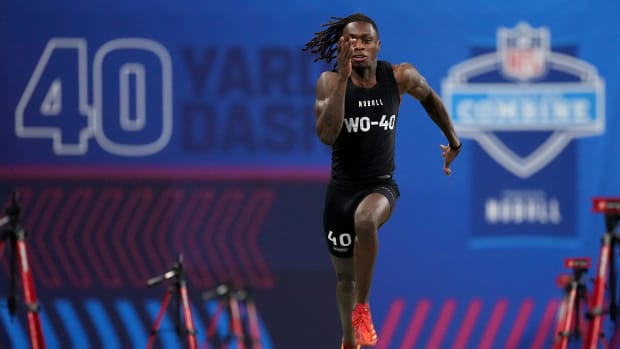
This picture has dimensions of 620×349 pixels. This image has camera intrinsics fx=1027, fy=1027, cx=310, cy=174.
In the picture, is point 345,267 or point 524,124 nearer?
point 345,267

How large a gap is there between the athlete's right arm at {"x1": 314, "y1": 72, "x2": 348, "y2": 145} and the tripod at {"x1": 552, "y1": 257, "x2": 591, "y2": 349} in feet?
11.5

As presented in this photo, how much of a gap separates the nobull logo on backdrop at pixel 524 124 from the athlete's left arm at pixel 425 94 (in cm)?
266

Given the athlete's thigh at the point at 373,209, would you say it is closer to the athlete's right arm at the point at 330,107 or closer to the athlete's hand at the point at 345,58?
the athlete's right arm at the point at 330,107

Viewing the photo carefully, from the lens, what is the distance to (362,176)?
550 cm

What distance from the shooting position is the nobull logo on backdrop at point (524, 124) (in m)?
8.55

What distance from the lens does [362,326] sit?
Result: 17.3ft

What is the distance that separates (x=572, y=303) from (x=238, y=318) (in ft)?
8.76

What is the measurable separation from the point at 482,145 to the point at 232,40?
2.25 metres

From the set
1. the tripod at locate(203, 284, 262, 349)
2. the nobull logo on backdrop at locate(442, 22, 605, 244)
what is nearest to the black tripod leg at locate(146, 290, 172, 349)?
the tripod at locate(203, 284, 262, 349)

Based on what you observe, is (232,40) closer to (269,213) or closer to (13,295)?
(269,213)

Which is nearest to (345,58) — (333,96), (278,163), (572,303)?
(333,96)

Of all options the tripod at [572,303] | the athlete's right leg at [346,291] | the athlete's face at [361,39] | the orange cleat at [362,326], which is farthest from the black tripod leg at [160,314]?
the athlete's face at [361,39]

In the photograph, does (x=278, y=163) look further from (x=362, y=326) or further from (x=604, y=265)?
(x=362, y=326)

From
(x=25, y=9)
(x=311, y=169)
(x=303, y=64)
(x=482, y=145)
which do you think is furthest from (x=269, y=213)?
(x=25, y=9)
